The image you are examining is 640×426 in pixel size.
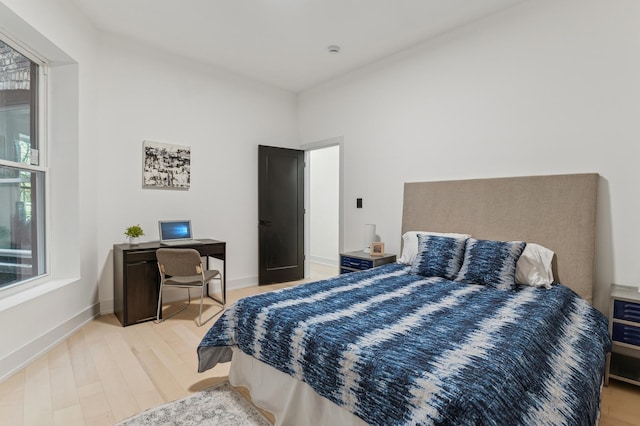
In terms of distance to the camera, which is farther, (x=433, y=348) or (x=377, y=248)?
(x=377, y=248)

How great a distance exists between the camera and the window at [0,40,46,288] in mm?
2602

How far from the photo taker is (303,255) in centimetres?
536

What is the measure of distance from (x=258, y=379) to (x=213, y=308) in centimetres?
207

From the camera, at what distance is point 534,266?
2.66m

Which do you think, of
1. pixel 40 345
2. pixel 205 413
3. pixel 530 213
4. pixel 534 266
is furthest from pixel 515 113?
pixel 40 345

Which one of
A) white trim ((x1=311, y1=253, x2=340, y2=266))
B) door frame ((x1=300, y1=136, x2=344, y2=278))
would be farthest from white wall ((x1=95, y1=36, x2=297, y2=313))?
white trim ((x1=311, y1=253, x2=340, y2=266))

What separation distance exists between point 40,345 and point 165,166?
2.14 meters

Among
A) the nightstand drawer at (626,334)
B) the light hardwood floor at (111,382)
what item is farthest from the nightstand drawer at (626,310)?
the light hardwood floor at (111,382)

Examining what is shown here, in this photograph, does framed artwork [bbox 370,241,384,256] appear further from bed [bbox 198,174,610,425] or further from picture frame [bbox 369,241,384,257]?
bed [bbox 198,174,610,425]

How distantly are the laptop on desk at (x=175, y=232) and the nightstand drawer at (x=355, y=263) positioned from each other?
5.56 ft

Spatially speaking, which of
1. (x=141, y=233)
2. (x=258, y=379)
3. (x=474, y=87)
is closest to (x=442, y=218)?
(x=474, y=87)

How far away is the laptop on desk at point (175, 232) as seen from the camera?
12.5 feet

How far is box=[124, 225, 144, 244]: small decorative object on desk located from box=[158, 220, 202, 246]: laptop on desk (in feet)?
0.75

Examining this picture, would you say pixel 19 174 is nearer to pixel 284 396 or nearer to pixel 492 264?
pixel 284 396
